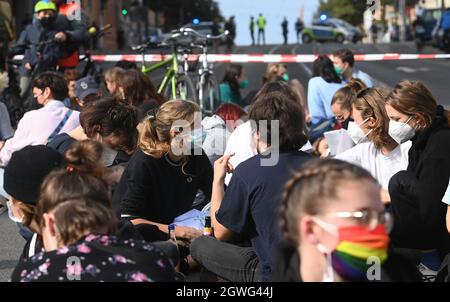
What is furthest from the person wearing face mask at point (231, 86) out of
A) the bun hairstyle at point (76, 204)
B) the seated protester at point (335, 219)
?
the seated protester at point (335, 219)

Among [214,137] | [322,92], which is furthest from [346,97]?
[322,92]

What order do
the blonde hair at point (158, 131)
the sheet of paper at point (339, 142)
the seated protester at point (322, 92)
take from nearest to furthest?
the blonde hair at point (158, 131)
the sheet of paper at point (339, 142)
the seated protester at point (322, 92)

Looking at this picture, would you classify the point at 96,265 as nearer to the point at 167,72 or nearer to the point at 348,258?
the point at 348,258

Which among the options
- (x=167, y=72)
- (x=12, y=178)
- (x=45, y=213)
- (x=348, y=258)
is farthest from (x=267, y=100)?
(x=167, y=72)

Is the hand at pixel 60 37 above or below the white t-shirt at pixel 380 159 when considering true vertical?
below

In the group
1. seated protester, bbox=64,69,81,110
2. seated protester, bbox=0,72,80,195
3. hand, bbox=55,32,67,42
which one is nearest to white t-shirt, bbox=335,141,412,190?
seated protester, bbox=0,72,80,195

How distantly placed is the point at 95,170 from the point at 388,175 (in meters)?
2.76

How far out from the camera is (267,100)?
17.6 feet

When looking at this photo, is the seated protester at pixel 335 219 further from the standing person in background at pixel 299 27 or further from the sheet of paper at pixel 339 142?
the standing person in background at pixel 299 27

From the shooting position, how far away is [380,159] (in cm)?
630

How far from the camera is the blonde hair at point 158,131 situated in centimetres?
646

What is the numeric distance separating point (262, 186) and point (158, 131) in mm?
1561

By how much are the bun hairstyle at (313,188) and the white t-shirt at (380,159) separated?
3.10 meters

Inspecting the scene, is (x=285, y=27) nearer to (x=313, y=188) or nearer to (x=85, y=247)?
(x=85, y=247)
